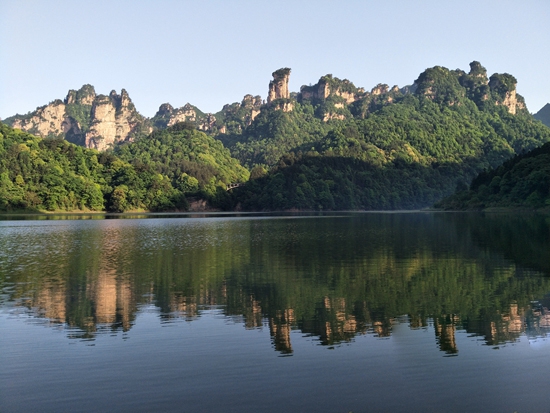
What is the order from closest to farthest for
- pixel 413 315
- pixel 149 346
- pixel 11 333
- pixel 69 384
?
pixel 69 384 → pixel 149 346 → pixel 11 333 → pixel 413 315

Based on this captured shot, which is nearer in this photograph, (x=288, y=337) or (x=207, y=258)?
(x=288, y=337)

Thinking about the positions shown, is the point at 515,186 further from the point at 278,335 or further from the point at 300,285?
the point at 278,335

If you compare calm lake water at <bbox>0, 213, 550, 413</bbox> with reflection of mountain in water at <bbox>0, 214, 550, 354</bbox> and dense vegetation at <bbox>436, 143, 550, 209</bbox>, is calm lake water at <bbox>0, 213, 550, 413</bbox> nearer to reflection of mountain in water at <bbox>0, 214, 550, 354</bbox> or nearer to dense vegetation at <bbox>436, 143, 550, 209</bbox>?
reflection of mountain in water at <bbox>0, 214, 550, 354</bbox>

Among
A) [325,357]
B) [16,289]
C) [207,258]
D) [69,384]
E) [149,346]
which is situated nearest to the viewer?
[69,384]

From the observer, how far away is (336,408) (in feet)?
44.7

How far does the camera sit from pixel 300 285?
104 ft

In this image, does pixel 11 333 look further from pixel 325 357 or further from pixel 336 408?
pixel 336 408

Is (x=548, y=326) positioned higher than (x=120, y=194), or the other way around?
(x=120, y=194)

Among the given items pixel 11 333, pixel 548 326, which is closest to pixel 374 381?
pixel 548 326

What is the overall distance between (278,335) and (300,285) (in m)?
11.0

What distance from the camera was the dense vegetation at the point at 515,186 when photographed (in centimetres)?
11875

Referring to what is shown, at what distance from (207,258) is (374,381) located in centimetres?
3099

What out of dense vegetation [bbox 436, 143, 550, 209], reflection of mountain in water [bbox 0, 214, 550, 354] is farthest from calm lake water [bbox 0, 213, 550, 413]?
dense vegetation [bbox 436, 143, 550, 209]

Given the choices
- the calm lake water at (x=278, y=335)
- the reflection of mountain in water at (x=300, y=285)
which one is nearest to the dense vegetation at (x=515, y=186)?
the reflection of mountain in water at (x=300, y=285)
